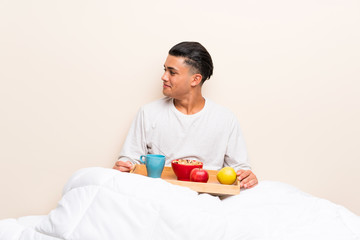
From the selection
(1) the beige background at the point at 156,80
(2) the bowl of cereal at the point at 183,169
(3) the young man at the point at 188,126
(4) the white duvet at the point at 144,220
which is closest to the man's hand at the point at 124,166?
(3) the young man at the point at 188,126

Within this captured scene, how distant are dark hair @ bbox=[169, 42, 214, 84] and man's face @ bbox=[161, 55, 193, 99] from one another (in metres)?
0.03

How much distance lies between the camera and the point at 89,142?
88.2 inches

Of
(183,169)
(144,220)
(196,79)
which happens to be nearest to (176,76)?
(196,79)

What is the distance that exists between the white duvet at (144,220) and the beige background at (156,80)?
0.87 meters

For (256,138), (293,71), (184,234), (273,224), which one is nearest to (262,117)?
(256,138)


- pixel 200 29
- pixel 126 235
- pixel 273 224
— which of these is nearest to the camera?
pixel 126 235

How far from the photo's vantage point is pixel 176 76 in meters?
1.99

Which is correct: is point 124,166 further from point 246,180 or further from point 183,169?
point 246,180

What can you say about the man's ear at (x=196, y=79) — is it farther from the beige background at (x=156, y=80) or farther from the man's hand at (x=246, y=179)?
the man's hand at (x=246, y=179)

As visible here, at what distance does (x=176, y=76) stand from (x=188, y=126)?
11.1 inches

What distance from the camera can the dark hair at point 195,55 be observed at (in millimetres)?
1977

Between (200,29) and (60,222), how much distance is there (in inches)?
55.7

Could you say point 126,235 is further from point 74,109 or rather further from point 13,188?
point 13,188

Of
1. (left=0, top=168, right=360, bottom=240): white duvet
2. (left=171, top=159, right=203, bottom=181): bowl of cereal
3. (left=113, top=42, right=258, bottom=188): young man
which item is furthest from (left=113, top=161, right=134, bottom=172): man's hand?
(left=0, top=168, right=360, bottom=240): white duvet
